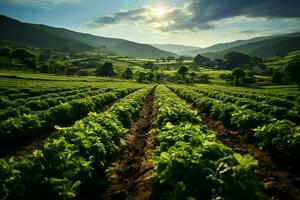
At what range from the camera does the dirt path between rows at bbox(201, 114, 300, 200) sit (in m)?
8.88

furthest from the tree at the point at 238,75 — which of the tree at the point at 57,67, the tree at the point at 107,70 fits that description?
the tree at the point at 57,67

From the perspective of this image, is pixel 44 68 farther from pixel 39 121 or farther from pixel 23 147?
pixel 23 147

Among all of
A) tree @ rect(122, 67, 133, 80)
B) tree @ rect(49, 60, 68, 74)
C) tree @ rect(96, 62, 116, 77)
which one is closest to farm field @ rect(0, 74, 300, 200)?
tree @ rect(49, 60, 68, 74)

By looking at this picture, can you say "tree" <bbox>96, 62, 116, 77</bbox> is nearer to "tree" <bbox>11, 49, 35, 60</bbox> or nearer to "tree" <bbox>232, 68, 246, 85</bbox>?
"tree" <bbox>11, 49, 35, 60</bbox>

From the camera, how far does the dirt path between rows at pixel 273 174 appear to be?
8.88 meters

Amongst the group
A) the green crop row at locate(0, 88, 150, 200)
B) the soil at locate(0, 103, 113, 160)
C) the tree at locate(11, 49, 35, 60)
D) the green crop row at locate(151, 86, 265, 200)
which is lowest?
the soil at locate(0, 103, 113, 160)

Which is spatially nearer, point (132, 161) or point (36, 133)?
point (132, 161)

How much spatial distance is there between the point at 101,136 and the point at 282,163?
8290 millimetres

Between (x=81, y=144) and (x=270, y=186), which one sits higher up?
(x=81, y=144)

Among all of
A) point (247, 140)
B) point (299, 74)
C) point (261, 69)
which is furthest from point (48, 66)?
point (247, 140)

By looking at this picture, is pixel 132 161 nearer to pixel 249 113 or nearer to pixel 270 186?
pixel 270 186

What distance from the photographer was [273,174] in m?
10.7

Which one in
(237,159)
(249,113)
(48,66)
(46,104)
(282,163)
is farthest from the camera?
(48,66)

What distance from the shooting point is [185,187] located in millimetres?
6996
